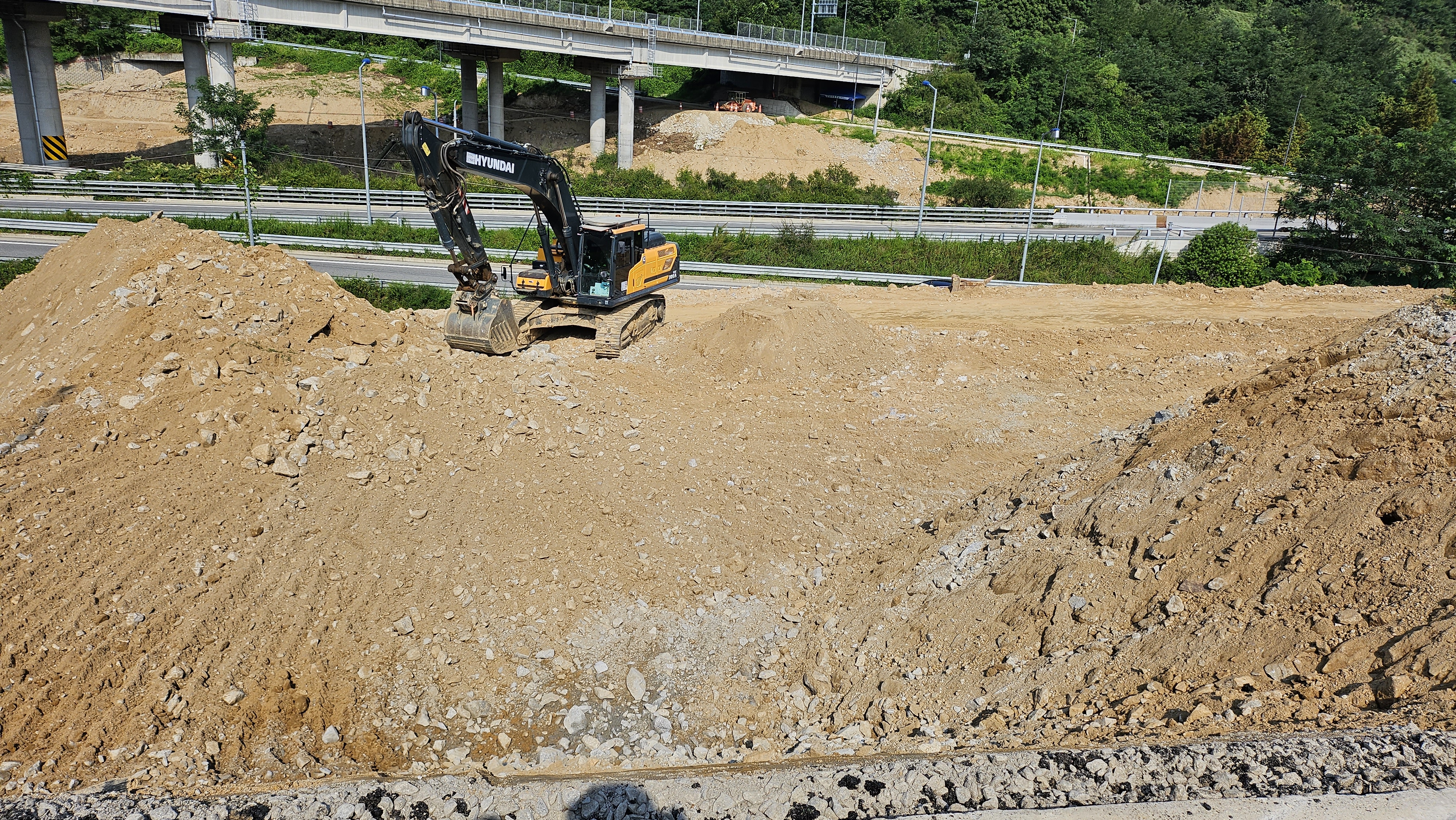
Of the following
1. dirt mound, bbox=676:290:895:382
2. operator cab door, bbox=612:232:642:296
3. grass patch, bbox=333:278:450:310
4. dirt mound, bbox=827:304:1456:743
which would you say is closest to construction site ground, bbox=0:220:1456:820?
dirt mound, bbox=827:304:1456:743

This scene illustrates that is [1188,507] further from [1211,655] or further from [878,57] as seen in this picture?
[878,57]

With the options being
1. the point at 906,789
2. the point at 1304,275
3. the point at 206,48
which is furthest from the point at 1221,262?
the point at 206,48

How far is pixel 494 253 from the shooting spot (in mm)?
35250

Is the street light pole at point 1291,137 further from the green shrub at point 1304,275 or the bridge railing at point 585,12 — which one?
the bridge railing at point 585,12

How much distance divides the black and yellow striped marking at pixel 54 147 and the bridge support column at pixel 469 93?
60.5ft

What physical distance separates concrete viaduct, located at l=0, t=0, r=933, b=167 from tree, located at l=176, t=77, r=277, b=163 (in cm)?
107

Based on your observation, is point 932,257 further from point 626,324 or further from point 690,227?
point 626,324

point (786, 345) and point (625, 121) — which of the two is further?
point (625, 121)

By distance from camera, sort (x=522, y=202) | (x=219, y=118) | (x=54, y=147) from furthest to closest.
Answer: (x=54, y=147), (x=522, y=202), (x=219, y=118)

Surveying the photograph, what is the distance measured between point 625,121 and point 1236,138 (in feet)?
130

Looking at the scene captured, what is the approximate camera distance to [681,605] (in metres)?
11.6

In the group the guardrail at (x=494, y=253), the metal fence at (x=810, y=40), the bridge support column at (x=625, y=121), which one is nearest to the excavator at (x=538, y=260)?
the guardrail at (x=494, y=253)

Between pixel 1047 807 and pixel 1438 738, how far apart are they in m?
2.86

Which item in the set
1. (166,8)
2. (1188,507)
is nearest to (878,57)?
(166,8)
